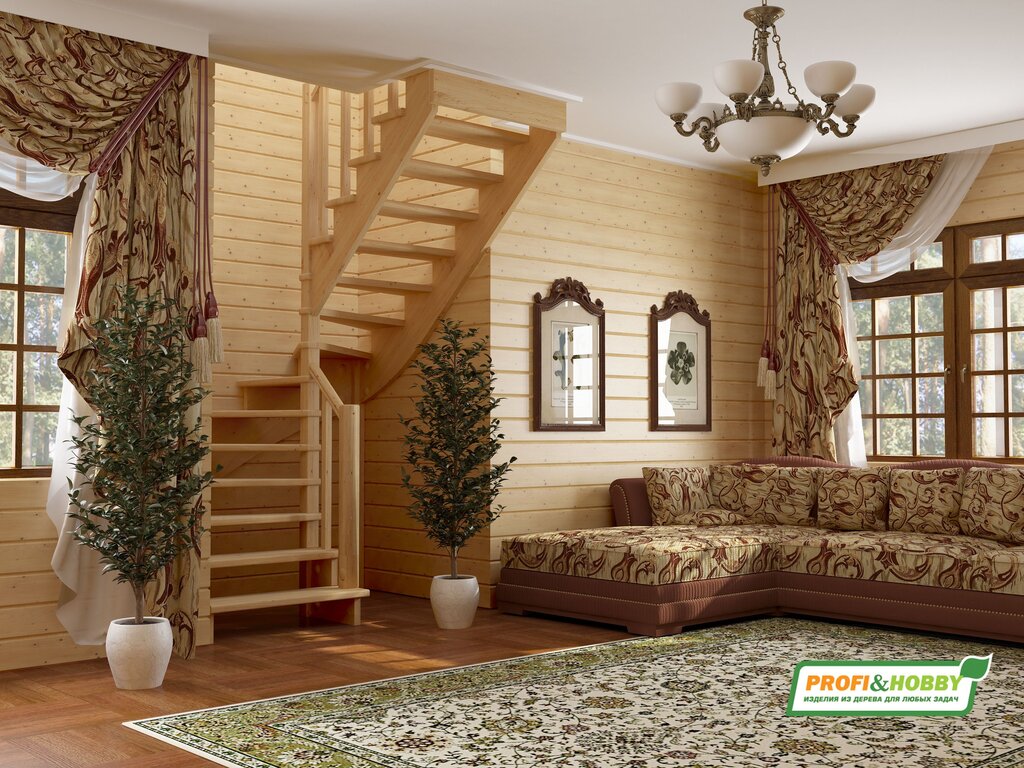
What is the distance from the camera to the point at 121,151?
16.4 feet

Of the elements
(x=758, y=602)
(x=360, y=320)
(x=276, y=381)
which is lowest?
(x=758, y=602)

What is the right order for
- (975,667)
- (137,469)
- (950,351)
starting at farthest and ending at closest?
(950,351) < (975,667) < (137,469)

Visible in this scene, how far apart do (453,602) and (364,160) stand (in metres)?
2.32

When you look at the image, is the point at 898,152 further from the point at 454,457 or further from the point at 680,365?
the point at 454,457

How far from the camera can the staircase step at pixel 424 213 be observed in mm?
5965

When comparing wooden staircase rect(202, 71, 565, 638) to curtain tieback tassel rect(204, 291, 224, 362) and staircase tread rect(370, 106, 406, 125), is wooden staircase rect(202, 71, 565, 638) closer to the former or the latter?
staircase tread rect(370, 106, 406, 125)

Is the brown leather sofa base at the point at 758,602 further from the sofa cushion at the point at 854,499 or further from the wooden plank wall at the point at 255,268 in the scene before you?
the wooden plank wall at the point at 255,268

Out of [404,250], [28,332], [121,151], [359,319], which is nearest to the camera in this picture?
[121,151]

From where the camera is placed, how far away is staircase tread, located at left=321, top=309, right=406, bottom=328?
6.38 m

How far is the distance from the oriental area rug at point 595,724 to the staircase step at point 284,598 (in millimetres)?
1204

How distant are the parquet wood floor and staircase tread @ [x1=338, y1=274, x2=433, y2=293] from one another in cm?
182

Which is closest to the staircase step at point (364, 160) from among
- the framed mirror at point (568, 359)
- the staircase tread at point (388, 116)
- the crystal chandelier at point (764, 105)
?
the staircase tread at point (388, 116)

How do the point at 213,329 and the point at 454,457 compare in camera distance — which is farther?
the point at 454,457

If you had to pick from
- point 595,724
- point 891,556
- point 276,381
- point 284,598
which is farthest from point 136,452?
point 891,556
